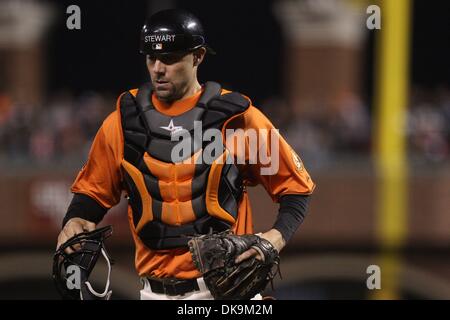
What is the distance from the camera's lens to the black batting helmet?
12.2 feet

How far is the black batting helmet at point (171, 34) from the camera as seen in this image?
371 cm

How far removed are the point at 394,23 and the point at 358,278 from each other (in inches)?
103

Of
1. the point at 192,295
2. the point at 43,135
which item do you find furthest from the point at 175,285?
the point at 43,135

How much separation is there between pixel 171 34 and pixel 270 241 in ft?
2.81

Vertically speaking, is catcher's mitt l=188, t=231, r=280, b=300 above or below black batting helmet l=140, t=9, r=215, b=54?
below

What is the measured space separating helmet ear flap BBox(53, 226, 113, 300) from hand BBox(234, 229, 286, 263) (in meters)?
0.60

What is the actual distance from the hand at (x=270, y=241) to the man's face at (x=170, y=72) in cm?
64

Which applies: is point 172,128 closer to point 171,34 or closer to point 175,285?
point 171,34

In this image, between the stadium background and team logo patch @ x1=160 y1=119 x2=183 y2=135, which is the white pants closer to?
team logo patch @ x1=160 y1=119 x2=183 y2=135

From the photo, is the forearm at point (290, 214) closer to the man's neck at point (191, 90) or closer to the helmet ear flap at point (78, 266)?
the man's neck at point (191, 90)

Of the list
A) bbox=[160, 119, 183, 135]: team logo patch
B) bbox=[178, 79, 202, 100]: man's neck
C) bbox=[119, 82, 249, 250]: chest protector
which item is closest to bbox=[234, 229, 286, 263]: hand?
bbox=[119, 82, 249, 250]: chest protector

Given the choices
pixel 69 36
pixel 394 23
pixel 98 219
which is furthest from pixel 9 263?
pixel 69 36

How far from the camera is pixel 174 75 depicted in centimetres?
376

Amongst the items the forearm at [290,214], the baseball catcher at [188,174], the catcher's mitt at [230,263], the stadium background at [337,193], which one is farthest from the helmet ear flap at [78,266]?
the stadium background at [337,193]
